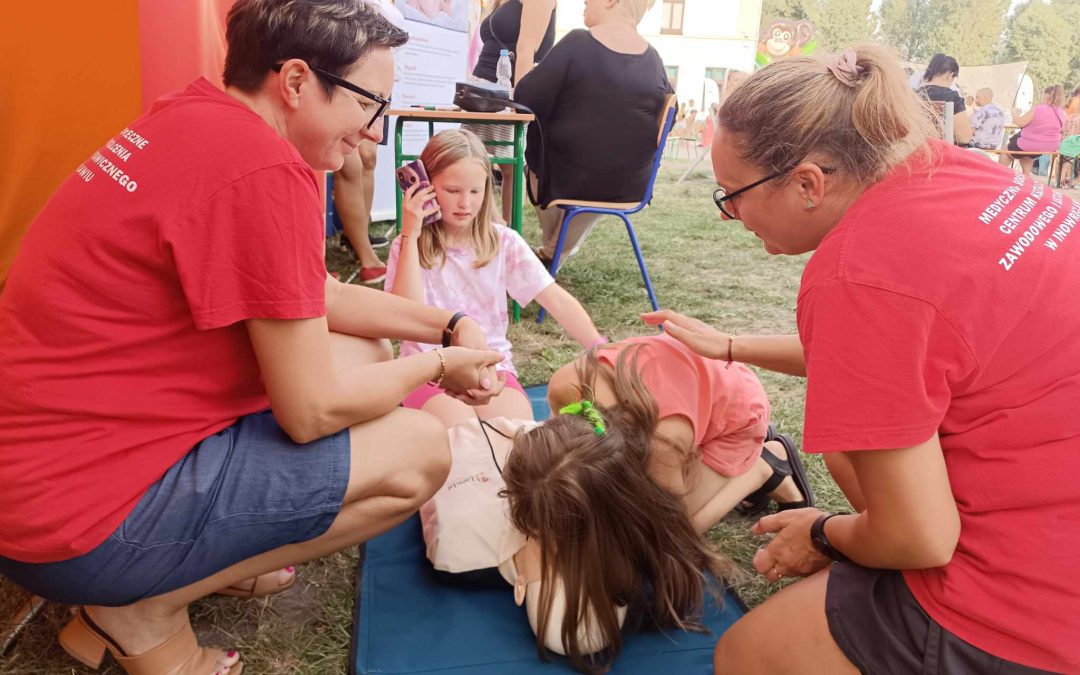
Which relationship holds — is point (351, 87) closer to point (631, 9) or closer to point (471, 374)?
point (471, 374)

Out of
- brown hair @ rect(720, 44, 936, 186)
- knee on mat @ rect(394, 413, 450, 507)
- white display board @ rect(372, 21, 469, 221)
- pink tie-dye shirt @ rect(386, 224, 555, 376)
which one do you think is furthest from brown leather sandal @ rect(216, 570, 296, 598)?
white display board @ rect(372, 21, 469, 221)

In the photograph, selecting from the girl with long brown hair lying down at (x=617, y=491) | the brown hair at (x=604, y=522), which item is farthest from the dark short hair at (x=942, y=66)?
the brown hair at (x=604, y=522)

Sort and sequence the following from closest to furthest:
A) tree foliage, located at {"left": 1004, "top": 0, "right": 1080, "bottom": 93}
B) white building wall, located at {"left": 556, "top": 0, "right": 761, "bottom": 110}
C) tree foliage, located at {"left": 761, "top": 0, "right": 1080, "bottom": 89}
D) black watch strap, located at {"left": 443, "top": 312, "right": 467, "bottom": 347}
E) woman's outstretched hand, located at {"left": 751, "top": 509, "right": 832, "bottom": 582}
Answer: woman's outstretched hand, located at {"left": 751, "top": 509, "right": 832, "bottom": 582}
black watch strap, located at {"left": 443, "top": 312, "right": 467, "bottom": 347}
tree foliage, located at {"left": 1004, "top": 0, "right": 1080, "bottom": 93}
tree foliage, located at {"left": 761, "top": 0, "right": 1080, "bottom": 89}
white building wall, located at {"left": 556, "top": 0, "right": 761, "bottom": 110}

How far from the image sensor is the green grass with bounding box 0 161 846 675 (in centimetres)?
168

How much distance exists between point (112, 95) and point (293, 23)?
3.97 feet

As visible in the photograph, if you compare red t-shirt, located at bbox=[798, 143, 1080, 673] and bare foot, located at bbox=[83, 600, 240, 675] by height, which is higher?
red t-shirt, located at bbox=[798, 143, 1080, 673]

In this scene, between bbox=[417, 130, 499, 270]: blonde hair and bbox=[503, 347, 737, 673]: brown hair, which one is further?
bbox=[417, 130, 499, 270]: blonde hair

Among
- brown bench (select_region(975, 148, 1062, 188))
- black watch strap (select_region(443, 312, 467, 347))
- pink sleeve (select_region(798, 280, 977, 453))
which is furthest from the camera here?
brown bench (select_region(975, 148, 1062, 188))

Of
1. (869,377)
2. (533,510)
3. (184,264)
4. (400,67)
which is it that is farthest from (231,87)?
(400,67)

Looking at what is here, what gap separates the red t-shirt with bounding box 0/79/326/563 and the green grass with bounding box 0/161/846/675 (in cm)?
56

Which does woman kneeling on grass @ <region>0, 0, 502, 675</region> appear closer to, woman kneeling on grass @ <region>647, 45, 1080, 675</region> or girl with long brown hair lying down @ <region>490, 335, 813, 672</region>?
girl with long brown hair lying down @ <region>490, 335, 813, 672</region>

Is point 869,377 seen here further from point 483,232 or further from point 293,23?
point 483,232

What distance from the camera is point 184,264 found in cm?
120

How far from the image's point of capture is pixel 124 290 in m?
1.24
